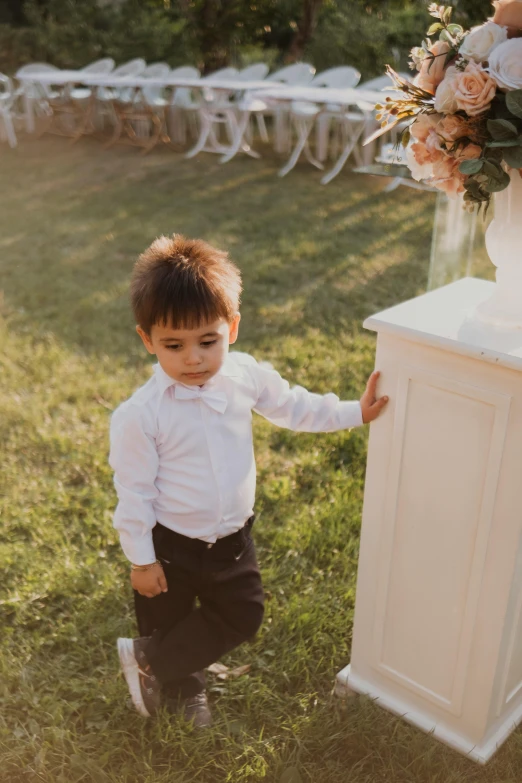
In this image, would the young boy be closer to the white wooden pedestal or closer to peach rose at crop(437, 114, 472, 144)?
the white wooden pedestal

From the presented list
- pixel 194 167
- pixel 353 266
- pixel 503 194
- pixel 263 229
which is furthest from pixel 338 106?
pixel 503 194

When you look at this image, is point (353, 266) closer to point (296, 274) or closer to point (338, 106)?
point (296, 274)

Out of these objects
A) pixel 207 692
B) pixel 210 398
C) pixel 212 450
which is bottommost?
pixel 207 692

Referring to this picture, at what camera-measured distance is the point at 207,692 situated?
7.32 feet

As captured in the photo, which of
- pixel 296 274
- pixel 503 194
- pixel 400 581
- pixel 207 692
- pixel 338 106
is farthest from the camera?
pixel 338 106

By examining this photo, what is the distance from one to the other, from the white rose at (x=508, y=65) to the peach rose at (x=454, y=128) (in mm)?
108

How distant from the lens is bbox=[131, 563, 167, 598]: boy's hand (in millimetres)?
1880

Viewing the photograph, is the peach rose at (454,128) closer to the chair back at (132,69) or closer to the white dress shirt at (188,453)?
the white dress shirt at (188,453)

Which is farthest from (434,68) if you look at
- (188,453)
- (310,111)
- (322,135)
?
(322,135)

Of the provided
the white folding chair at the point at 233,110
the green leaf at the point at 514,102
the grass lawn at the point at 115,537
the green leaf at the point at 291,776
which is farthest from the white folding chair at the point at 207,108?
the green leaf at the point at 291,776

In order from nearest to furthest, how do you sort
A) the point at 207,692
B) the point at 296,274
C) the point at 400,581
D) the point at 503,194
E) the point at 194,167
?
the point at 503,194 < the point at 400,581 < the point at 207,692 < the point at 296,274 < the point at 194,167

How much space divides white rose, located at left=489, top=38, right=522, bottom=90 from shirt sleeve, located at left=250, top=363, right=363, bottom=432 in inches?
33.5

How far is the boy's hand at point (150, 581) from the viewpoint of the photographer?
6.17ft

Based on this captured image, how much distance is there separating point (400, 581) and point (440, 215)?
2444 millimetres
